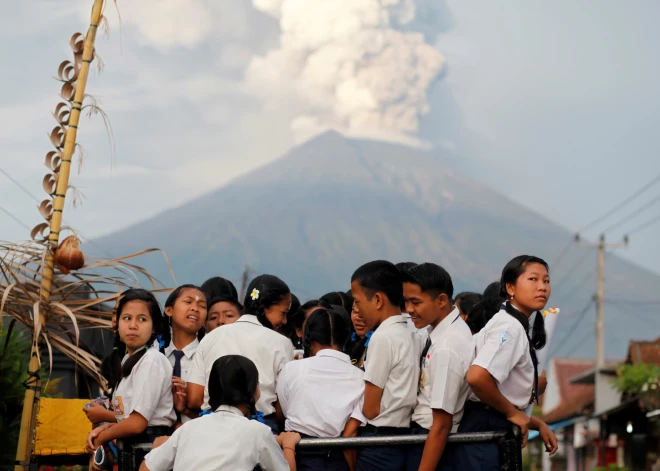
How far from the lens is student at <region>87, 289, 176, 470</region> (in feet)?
15.1

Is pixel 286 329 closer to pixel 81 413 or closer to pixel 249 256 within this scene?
pixel 81 413

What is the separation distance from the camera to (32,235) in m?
5.91

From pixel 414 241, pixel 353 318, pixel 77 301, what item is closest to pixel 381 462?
pixel 353 318

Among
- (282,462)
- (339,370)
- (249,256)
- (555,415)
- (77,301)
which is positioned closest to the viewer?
(282,462)

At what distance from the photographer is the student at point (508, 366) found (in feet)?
14.1

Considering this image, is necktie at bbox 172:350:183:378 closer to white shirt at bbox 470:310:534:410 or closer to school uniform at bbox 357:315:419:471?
school uniform at bbox 357:315:419:471

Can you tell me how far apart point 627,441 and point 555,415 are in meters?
10.5

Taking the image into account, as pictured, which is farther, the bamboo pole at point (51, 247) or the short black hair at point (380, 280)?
the bamboo pole at point (51, 247)

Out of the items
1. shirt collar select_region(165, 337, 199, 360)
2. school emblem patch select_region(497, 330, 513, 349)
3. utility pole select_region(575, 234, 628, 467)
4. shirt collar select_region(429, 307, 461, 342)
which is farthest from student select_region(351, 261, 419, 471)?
utility pole select_region(575, 234, 628, 467)

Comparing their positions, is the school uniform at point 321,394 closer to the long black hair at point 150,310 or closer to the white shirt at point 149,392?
the white shirt at point 149,392

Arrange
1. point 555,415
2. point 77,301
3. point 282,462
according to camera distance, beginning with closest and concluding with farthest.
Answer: point 282,462
point 77,301
point 555,415

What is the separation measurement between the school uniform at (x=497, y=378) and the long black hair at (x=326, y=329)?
0.70m

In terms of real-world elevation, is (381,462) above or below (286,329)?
below

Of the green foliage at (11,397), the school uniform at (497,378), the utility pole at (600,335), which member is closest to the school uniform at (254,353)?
the school uniform at (497,378)
